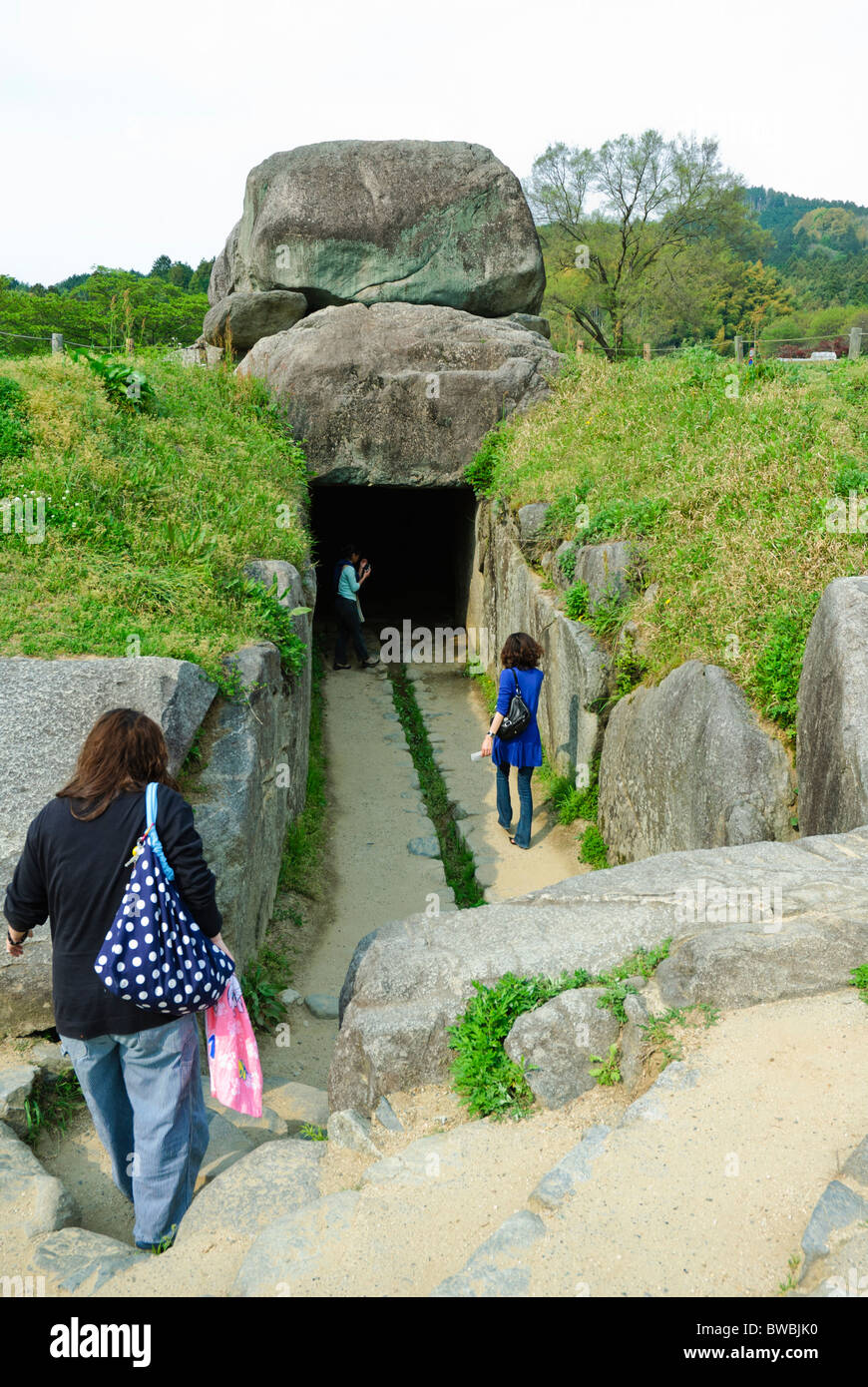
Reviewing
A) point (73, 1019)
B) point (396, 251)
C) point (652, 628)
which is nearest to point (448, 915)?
point (73, 1019)

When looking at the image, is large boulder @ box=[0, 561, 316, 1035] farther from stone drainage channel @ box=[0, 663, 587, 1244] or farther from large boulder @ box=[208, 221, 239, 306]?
large boulder @ box=[208, 221, 239, 306]

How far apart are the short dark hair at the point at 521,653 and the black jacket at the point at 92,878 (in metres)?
4.72

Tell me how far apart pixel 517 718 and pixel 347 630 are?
5.66 meters

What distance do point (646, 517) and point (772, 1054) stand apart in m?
5.64

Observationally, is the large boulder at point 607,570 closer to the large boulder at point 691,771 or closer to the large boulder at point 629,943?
the large boulder at point 691,771

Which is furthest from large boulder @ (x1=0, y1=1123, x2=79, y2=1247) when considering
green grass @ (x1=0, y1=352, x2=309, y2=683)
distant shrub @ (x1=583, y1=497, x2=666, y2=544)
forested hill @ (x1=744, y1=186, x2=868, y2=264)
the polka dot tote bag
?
forested hill @ (x1=744, y1=186, x2=868, y2=264)

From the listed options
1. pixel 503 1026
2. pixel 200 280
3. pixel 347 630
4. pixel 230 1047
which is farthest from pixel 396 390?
pixel 200 280

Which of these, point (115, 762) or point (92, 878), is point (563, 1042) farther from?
point (115, 762)

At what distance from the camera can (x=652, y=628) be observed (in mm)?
7410

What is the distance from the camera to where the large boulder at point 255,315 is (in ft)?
43.3

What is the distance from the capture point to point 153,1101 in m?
3.34

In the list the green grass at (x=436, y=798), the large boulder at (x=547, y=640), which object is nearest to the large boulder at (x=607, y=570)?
the large boulder at (x=547, y=640)

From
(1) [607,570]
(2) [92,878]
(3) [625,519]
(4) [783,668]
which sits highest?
(3) [625,519]

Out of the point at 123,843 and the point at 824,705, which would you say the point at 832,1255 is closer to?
the point at 123,843
